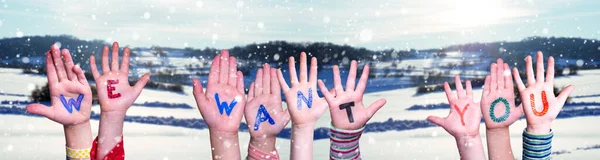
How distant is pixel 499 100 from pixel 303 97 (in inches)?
44.2

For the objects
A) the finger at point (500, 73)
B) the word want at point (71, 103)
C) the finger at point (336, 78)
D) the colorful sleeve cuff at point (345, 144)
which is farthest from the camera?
the finger at point (500, 73)

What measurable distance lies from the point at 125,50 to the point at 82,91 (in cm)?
32

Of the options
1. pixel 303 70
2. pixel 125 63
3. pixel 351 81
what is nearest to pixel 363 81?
pixel 351 81

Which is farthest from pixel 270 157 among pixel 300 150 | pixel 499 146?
pixel 499 146

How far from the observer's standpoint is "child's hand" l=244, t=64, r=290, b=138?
3551mm

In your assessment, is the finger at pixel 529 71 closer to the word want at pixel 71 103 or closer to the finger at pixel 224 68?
the finger at pixel 224 68

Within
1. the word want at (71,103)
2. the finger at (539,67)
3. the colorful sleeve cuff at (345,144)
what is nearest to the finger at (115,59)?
the word want at (71,103)

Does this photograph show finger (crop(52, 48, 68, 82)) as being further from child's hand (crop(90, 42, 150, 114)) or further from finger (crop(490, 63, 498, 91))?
finger (crop(490, 63, 498, 91))

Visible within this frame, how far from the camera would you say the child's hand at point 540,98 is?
3.53 m

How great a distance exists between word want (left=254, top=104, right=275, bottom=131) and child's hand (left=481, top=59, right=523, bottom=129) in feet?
3.91

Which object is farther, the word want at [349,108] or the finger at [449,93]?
the finger at [449,93]

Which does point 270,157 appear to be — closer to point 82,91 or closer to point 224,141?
point 224,141

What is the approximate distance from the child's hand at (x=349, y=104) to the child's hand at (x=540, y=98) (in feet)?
2.54

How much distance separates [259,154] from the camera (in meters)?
3.49
